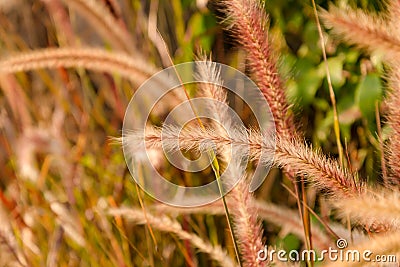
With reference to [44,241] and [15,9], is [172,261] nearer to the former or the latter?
[44,241]

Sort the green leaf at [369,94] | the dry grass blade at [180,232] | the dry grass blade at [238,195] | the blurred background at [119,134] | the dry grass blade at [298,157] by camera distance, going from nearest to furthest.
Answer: the dry grass blade at [298,157]
the dry grass blade at [238,195]
the dry grass blade at [180,232]
the green leaf at [369,94]
the blurred background at [119,134]

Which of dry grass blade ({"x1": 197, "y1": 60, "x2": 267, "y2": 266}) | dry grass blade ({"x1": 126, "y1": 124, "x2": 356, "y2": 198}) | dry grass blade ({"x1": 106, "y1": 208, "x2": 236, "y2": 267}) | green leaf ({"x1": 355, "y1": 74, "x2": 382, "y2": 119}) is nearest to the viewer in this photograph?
dry grass blade ({"x1": 126, "y1": 124, "x2": 356, "y2": 198})

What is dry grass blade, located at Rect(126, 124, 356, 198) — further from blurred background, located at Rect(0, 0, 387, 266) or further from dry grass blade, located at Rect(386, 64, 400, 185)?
blurred background, located at Rect(0, 0, 387, 266)

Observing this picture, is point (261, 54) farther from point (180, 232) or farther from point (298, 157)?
point (180, 232)

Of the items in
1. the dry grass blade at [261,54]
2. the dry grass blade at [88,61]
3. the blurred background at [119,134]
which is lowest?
the blurred background at [119,134]

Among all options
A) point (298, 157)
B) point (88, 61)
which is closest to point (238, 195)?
point (298, 157)

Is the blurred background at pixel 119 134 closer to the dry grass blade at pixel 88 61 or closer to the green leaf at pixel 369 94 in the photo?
the green leaf at pixel 369 94

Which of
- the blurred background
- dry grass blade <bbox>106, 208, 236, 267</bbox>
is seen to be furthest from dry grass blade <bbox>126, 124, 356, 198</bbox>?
the blurred background

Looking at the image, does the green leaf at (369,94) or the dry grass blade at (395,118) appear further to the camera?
the green leaf at (369,94)

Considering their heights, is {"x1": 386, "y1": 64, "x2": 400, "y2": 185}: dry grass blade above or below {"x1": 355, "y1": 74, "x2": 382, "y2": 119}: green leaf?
above

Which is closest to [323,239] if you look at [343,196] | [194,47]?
[343,196]

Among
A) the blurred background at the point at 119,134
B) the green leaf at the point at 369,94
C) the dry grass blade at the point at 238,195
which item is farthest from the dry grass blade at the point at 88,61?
the green leaf at the point at 369,94

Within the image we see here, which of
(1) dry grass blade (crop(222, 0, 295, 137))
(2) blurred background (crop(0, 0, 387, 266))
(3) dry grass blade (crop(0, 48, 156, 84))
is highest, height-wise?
(1) dry grass blade (crop(222, 0, 295, 137))
